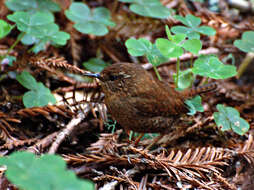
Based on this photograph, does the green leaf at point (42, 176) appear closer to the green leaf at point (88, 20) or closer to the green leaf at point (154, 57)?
the green leaf at point (154, 57)

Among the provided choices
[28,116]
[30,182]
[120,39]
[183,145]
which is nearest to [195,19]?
[120,39]

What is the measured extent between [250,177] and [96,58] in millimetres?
2374

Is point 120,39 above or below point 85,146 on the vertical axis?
above

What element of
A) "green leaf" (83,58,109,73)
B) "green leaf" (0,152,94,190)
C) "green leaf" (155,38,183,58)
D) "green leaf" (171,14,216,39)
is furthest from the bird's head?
"green leaf" (0,152,94,190)

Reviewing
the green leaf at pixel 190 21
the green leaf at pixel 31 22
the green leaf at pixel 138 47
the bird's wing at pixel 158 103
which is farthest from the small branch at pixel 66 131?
the green leaf at pixel 190 21

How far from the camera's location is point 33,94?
313 cm

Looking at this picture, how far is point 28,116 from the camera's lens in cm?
302

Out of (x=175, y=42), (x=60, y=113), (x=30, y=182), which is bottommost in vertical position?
(x=60, y=113)

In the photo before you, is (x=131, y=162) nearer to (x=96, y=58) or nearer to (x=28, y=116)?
(x=28, y=116)

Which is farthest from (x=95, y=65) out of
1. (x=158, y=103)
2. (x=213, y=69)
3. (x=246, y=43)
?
(x=246, y=43)

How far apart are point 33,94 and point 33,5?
4.99 ft

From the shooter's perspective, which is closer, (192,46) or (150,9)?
(192,46)

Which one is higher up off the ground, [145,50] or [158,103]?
[145,50]

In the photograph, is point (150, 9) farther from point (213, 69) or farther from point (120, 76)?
point (213, 69)
